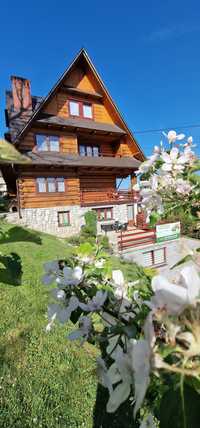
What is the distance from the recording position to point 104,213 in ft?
53.2

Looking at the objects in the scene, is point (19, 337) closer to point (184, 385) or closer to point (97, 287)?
point (97, 287)

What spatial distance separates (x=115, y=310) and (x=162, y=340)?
1.13 ft

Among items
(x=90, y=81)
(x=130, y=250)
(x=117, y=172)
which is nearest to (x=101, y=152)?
(x=117, y=172)

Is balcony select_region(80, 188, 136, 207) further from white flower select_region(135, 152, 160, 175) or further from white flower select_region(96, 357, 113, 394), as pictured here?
white flower select_region(96, 357, 113, 394)

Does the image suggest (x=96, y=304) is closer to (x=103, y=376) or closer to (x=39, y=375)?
(x=103, y=376)

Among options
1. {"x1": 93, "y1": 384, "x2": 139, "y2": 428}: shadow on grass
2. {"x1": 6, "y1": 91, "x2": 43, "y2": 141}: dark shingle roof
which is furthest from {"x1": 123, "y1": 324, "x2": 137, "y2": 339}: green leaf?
{"x1": 6, "y1": 91, "x2": 43, "y2": 141}: dark shingle roof

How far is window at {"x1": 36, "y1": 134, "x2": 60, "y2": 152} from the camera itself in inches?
565

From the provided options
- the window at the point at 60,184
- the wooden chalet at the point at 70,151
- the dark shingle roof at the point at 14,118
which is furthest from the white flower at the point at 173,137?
the window at the point at 60,184

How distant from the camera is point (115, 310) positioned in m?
0.79

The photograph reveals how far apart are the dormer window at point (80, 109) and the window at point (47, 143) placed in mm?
1960

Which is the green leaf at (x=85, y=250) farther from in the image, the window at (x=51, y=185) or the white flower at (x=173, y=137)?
the window at (x=51, y=185)

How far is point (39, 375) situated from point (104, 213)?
13.5m

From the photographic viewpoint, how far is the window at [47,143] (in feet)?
47.1

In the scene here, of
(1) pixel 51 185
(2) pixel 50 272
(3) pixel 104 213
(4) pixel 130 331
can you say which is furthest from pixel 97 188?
(4) pixel 130 331
